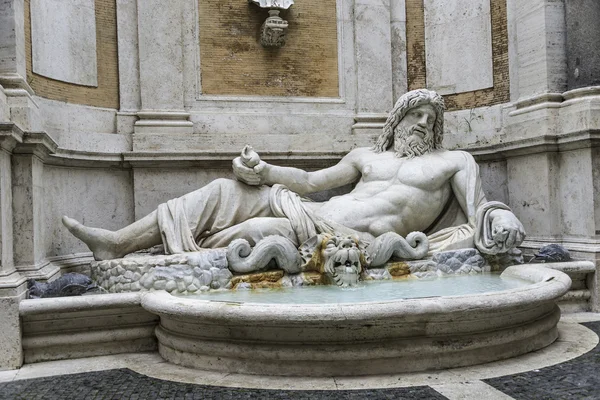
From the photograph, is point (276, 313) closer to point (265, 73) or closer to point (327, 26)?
point (265, 73)

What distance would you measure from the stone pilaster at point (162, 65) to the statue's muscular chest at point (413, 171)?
208 centimetres

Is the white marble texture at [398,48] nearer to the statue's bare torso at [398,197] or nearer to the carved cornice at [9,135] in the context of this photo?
the statue's bare torso at [398,197]

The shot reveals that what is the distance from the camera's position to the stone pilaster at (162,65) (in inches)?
239

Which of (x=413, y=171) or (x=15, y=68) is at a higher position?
(x=15, y=68)

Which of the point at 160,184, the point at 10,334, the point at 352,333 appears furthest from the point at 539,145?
the point at 10,334

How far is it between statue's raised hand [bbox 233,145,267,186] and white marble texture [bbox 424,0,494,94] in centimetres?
287

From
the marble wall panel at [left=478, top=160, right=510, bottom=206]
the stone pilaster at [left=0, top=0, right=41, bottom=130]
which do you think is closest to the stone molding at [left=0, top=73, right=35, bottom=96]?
the stone pilaster at [left=0, top=0, right=41, bottom=130]

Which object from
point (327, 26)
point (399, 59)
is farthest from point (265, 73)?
point (399, 59)

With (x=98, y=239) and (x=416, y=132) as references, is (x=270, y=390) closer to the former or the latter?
(x=98, y=239)

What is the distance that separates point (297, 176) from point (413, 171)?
1057 mm

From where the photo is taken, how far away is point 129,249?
4746 millimetres

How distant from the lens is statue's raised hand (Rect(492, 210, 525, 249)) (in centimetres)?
461

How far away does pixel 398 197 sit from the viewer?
509 centimetres

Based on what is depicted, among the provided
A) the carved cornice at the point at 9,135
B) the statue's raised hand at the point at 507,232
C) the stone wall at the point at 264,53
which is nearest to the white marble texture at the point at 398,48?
the stone wall at the point at 264,53
